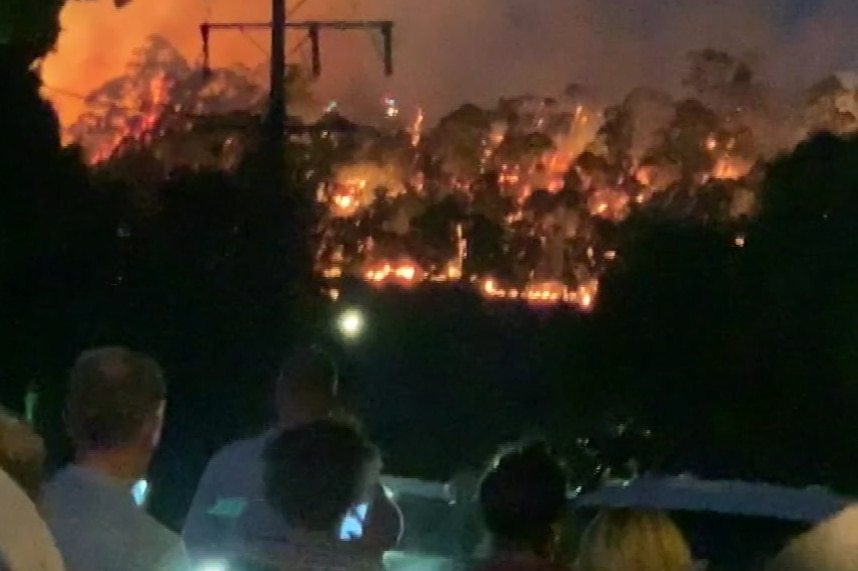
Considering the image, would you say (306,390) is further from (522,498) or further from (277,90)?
(277,90)

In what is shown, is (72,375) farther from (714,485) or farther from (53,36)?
(53,36)

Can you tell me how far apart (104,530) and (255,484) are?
109 centimetres

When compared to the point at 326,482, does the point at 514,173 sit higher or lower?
lower

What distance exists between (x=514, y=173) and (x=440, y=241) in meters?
6.66

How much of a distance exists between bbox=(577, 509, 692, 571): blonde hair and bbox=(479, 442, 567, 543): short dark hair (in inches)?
15.3

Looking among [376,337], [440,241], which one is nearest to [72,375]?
[376,337]

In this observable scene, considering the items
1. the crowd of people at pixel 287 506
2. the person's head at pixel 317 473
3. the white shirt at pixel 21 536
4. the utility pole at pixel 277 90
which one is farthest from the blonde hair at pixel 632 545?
the utility pole at pixel 277 90

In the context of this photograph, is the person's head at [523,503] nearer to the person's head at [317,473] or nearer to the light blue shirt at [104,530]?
the person's head at [317,473]

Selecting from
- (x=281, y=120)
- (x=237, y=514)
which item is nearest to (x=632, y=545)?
(x=237, y=514)

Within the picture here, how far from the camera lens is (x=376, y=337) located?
36.6 metres

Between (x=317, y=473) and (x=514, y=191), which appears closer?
(x=317, y=473)

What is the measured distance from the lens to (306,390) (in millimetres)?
5043

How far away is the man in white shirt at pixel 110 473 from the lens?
3793 millimetres

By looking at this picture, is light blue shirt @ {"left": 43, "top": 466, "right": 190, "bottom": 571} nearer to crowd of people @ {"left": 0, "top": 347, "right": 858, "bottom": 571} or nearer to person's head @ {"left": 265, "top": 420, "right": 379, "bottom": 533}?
crowd of people @ {"left": 0, "top": 347, "right": 858, "bottom": 571}
